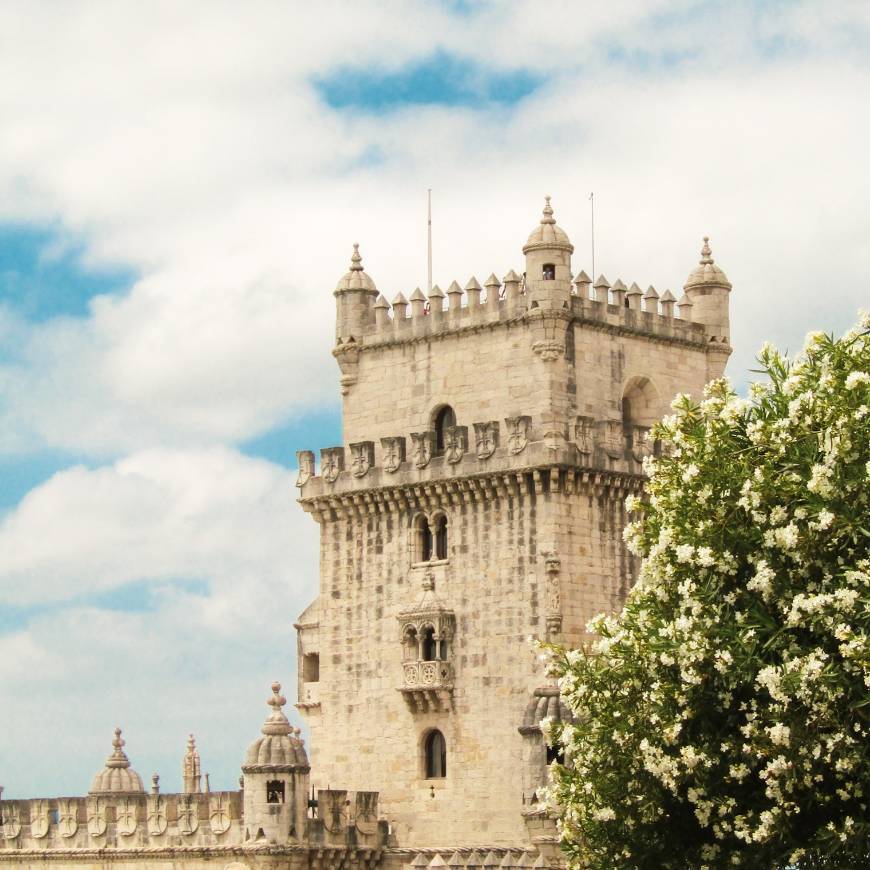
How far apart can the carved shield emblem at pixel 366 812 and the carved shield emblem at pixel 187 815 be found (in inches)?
177

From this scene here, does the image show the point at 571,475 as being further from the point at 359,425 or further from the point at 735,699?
the point at 735,699

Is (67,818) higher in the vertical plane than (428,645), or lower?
lower

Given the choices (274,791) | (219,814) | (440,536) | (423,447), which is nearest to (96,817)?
(219,814)

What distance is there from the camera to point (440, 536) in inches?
2682

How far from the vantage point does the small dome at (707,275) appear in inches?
2825

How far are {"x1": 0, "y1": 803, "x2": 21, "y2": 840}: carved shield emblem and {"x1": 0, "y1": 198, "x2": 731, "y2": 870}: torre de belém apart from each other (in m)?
1.19

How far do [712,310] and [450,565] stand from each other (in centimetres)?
1144

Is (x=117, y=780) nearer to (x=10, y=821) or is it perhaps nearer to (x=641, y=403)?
(x=10, y=821)

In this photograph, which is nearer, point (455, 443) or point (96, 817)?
point (455, 443)

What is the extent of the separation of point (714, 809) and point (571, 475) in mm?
20935

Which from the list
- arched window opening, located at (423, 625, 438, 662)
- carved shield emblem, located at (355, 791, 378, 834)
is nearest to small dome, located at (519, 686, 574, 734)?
arched window opening, located at (423, 625, 438, 662)

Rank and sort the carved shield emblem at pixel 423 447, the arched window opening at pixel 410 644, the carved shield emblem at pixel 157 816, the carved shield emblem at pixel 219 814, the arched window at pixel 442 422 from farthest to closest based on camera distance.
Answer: the arched window at pixel 442 422
the carved shield emblem at pixel 157 816
the carved shield emblem at pixel 423 447
the arched window opening at pixel 410 644
the carved shield emblem at pixel 219 814

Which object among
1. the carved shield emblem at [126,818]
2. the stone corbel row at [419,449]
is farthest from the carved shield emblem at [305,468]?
the carved shield emblem at [126,818]

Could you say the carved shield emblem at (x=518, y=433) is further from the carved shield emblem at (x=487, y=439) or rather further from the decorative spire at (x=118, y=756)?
the decorative spire at (x=118, y=756)
